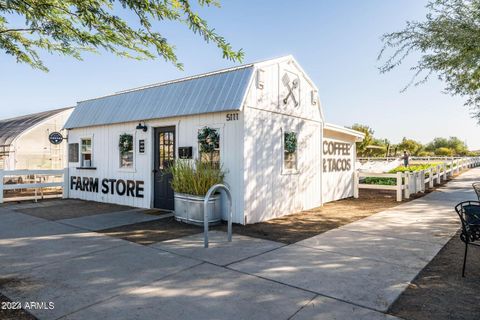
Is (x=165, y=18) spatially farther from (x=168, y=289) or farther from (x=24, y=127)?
(x=24, y=127)

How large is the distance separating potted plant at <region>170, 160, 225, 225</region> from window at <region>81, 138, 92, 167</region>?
17.1 ft

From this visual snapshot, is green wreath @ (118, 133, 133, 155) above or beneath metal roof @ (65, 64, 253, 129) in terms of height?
beneath

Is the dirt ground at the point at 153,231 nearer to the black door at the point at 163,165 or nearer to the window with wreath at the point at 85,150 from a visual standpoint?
the black door at the point at 163,165

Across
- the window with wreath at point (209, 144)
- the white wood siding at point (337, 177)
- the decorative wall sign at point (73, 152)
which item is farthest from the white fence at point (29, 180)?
the white wood siding at point (337, 177)

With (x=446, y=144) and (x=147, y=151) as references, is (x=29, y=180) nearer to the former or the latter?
(x=147, y=151)

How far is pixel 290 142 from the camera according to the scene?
26.8 ft

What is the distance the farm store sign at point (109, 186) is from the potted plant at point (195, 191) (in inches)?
92.8

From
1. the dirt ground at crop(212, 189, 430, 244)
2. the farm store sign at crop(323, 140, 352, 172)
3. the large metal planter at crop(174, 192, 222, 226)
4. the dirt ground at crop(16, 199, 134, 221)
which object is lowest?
the dirt ground at crop(212, 189, 430, 244)

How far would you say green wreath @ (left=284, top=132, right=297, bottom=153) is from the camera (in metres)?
8.12

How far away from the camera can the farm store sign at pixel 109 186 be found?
9.05m

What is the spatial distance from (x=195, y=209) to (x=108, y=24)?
4.18 meters

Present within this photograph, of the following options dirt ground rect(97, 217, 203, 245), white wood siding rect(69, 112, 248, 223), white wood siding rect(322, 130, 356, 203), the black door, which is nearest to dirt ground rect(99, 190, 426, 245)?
dirt ground rect(97, 217, 203, 245)

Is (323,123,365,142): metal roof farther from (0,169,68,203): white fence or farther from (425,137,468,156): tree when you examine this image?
(425,137,468,156): tree

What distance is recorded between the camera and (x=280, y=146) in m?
7.90
